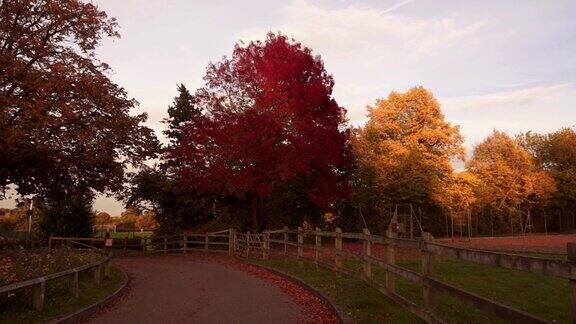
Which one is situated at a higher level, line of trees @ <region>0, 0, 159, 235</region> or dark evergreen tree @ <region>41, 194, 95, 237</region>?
line of trees @ <region>0, 0, 159, 235</region>

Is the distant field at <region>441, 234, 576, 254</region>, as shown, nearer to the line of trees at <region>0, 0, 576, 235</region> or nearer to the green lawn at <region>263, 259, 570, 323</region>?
the line of trees at <region>0, 0, 576, 235</region>

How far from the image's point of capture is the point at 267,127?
24094mm

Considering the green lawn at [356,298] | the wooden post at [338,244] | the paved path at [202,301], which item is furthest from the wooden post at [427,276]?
the wooden post at [338,244]

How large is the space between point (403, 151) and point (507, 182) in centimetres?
1884

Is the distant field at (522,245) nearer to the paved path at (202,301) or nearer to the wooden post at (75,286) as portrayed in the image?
the paved path at (202,301)

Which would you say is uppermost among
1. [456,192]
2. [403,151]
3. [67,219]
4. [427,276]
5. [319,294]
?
[403,151]

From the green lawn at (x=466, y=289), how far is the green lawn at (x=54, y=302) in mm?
5160

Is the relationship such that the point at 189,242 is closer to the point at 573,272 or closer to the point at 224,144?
the point at 224,144

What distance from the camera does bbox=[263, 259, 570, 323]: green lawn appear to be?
8680 millimetres

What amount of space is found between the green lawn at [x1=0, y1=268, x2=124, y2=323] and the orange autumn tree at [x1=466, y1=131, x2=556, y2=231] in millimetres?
45054

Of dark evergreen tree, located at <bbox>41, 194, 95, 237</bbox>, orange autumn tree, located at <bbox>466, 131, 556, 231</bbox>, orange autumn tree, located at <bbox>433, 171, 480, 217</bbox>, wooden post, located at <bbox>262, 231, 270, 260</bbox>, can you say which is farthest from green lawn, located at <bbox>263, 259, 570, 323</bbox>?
orange autumn tree, located at <bbox>466, 131, 556, 231</bbox>

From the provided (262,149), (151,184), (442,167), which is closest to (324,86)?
(262,149)

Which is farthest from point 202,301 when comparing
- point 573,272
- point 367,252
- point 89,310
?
point 573,272

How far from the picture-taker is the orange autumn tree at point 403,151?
129ft
